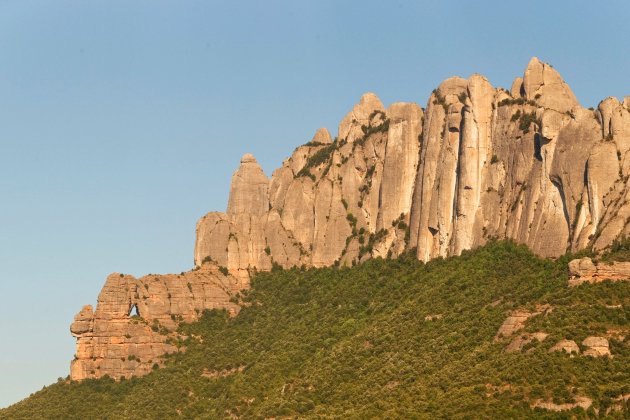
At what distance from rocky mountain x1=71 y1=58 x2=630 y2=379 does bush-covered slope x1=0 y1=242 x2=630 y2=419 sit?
2.14 metres

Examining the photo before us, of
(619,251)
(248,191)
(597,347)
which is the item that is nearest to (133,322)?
(248,191)

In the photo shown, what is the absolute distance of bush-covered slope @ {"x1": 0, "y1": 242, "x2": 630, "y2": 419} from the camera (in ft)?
450

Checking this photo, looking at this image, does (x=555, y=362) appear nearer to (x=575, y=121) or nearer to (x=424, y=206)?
(x=575, y=121)

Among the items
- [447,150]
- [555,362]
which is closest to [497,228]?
[447,150]

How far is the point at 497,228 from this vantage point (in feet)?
552

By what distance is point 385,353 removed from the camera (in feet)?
511

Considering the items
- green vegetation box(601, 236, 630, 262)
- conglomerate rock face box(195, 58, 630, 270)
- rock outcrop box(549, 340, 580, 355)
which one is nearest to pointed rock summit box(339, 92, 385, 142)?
conglomerate rock face box(195, 58, 630, 270)

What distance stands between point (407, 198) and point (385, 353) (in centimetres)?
2920

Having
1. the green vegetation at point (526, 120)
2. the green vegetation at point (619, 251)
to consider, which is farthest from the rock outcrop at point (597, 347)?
the green vegetation at point (526, 120)

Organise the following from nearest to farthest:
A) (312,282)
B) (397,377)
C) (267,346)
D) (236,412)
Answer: (397,377) → (236,412) → (267,346) → (312,282)

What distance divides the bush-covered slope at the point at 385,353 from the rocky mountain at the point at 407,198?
2.14m

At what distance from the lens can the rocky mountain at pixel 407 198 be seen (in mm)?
160125

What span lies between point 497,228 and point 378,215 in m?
18.8

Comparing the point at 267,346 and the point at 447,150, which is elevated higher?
the point at 447,150
